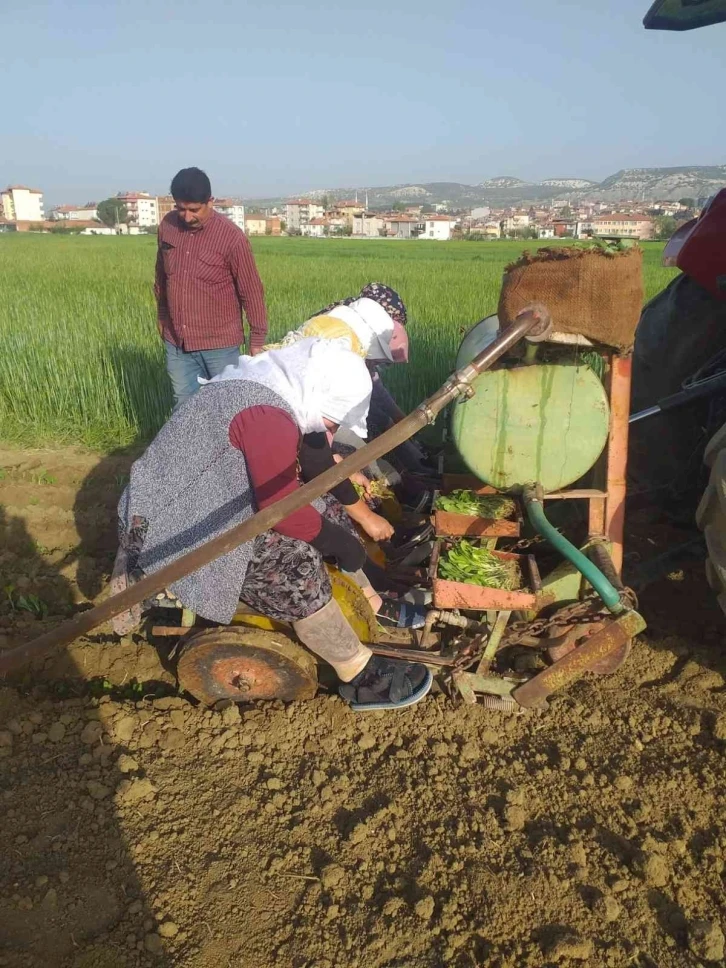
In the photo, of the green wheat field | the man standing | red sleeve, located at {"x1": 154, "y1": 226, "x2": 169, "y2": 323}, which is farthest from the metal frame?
red sleeve, located at {"x1": 154, "y1": 226, "x2": 169, "y2": 323}

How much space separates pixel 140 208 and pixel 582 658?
426 ft

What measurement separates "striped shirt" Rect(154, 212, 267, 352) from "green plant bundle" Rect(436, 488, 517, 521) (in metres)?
2.36

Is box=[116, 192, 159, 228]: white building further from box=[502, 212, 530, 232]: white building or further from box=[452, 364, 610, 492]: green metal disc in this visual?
box=[452, 364, 610, 492]: green metal disc

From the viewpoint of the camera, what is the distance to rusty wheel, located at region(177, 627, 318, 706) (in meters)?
2.68

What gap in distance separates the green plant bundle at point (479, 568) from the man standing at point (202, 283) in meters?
2.53

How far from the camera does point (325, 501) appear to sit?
10.2ft

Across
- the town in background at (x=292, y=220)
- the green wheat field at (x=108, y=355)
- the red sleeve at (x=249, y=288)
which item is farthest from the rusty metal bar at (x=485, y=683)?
the town in background at (x=292, y=220)

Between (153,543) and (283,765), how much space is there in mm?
931

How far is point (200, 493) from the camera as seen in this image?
250cm

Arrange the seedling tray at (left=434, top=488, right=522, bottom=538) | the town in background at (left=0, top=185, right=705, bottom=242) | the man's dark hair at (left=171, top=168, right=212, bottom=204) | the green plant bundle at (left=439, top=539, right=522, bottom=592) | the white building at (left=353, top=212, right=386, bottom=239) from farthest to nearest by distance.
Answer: the white building at (left=353, top=212, right=386, bottom=239) → the town in background at (left=0, top=185, right=705, bottom=242) → the man's dark hair at (left=171, top=168, right=212, bottom=204) → the seedling tray at (left=434, top=488, right=522, bottom=538) → the green plant bundle at (left=439, top=539, right=522, bottom=592)

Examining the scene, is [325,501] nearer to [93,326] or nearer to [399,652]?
[399,652]

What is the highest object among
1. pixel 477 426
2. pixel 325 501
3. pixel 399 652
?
pixel 477 426

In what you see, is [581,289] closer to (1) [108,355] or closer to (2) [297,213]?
(1) [108,355]

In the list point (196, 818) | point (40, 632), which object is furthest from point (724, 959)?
point (40, 632)
